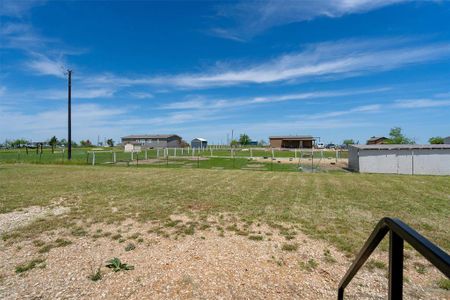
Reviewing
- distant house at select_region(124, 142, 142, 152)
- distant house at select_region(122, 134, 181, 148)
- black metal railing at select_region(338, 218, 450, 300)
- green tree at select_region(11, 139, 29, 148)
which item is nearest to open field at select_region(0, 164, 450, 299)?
black metal railing at select_region(338, 218, 450, 300)

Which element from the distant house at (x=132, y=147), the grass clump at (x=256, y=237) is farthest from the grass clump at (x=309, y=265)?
the distant house at (x=132, y=147)

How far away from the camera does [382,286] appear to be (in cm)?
320

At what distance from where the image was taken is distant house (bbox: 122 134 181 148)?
6557cm

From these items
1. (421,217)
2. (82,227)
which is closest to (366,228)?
(421,217)

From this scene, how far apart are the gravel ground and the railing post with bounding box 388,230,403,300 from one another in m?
1.72

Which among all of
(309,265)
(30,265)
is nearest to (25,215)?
(30,265)

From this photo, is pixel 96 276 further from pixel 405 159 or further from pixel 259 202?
pixel 405 159

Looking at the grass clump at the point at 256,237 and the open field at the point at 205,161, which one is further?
the open field at the point at 205,161

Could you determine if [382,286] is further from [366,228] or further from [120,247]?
[120,247]

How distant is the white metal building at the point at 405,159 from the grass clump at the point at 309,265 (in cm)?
1534

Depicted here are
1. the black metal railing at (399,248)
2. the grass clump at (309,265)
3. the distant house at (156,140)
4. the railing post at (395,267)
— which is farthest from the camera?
the distant house at (156,140)

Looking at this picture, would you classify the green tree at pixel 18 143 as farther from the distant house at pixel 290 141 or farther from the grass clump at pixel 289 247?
the grass clump at pixel 289 247

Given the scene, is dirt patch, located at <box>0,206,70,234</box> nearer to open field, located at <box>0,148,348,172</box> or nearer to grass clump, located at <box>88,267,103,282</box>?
grass clump, located at <box>88,267,103,282</box>

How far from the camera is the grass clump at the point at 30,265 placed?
3.54 metres
